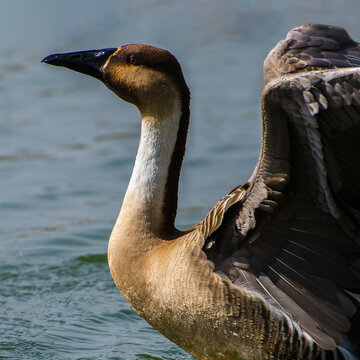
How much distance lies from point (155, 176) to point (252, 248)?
32.9 inches

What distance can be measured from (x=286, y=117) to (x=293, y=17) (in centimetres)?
1318

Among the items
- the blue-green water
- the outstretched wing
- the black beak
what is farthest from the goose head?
the blue-green water

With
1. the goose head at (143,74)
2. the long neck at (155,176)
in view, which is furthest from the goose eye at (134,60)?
the long neck at (155,176)

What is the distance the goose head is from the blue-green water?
217 cm

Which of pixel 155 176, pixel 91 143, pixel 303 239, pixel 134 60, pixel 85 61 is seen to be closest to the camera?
pixel 303 239

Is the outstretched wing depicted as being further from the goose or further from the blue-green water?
the blue-green water

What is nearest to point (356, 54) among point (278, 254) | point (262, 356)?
point (278, 254)

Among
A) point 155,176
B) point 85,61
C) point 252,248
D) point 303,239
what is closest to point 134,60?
point 85,61

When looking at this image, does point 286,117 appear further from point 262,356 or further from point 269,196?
point 262,356

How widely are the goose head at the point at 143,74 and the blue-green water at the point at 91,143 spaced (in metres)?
2.17

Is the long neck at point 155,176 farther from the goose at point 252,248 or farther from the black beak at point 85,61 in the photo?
the black beak at point 85,61

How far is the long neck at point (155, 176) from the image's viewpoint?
17.7ft

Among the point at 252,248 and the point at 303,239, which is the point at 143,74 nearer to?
the point at 252,248

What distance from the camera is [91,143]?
12.4m
